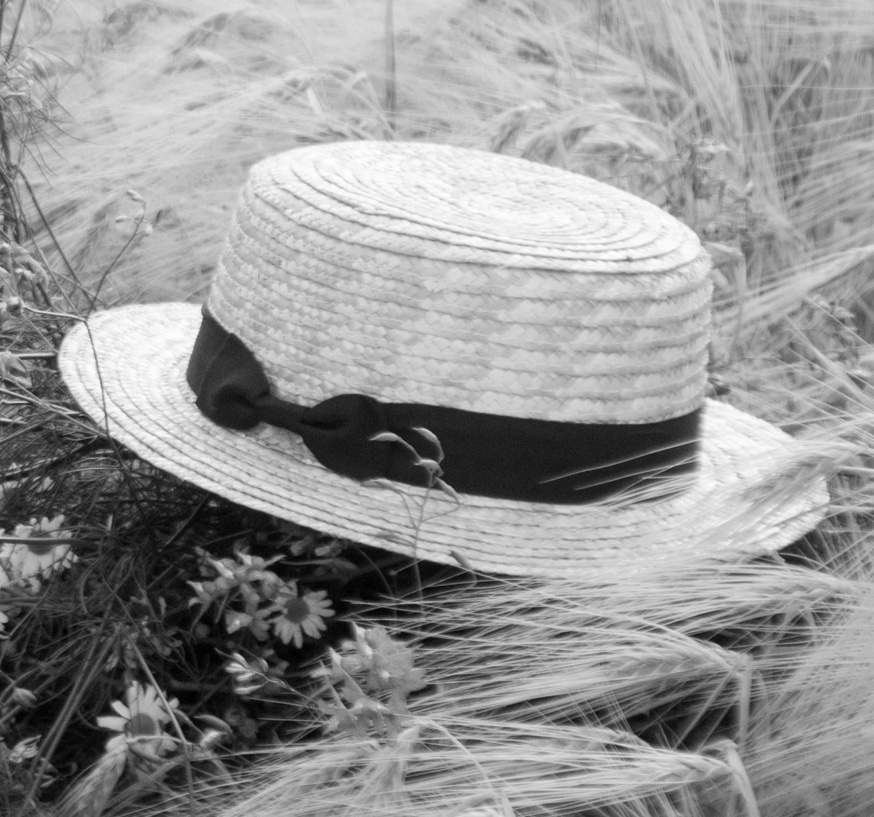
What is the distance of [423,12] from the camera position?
8.05 ft

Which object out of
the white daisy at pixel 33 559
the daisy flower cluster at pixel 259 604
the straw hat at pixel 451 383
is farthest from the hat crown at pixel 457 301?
the white daisy at pixel 33 559

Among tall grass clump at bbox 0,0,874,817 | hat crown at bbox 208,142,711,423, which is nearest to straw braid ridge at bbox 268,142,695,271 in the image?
hat crown at bbox 208,142,711,423

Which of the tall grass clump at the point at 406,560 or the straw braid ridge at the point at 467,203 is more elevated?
the straw braid ridge at the point at 467,203

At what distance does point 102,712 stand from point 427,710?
0.41m

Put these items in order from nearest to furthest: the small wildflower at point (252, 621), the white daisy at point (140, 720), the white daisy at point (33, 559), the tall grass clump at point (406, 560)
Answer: the tall grass clump at point (406, 560) < the white daisy at point (140, 720) < the small wildflower at point (252, 621) < the white daisy at point (33, 559)

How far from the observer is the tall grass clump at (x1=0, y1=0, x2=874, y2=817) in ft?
3.29

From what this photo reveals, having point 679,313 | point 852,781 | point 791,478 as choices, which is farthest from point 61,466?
point 852,781

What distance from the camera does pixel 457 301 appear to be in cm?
129

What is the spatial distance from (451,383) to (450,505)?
0.14m

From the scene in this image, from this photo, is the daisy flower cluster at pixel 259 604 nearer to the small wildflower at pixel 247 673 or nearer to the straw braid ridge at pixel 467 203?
the small wildflower at pixel 247 673

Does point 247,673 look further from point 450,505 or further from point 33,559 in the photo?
point 33,559

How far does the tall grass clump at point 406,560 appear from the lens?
39.5 inches

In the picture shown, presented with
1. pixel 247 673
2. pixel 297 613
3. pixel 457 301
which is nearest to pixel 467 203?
pixel 457 301

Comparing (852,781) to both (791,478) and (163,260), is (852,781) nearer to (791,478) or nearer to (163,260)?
(791,478)
